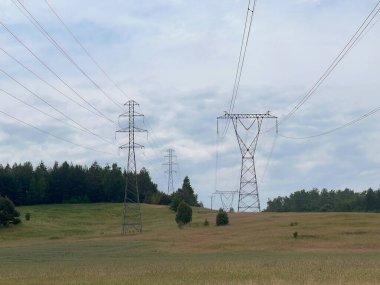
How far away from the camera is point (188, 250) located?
2916 inches

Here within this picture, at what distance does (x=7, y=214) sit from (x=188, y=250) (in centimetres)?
6429

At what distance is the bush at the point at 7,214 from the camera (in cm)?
12912

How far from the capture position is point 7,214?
129 meters

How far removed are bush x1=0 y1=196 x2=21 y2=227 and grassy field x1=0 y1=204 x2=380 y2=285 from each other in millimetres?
2320

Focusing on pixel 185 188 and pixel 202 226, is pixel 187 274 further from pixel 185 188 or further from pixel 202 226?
pixel 185 188

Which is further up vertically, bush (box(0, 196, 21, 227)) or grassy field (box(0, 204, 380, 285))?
bush (box(0, 196, 21, 227))

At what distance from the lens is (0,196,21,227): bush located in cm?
12912

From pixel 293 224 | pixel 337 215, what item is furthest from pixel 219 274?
pixel 337 215

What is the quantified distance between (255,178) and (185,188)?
344ft

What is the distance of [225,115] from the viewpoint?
8619 cm

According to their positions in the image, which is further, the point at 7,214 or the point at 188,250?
the point at 7,214

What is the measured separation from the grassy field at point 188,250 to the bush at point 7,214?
2320mm

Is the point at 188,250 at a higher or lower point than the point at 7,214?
lower

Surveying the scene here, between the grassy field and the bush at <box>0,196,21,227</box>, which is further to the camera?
the bush at <box>0,196,21,227</box>
